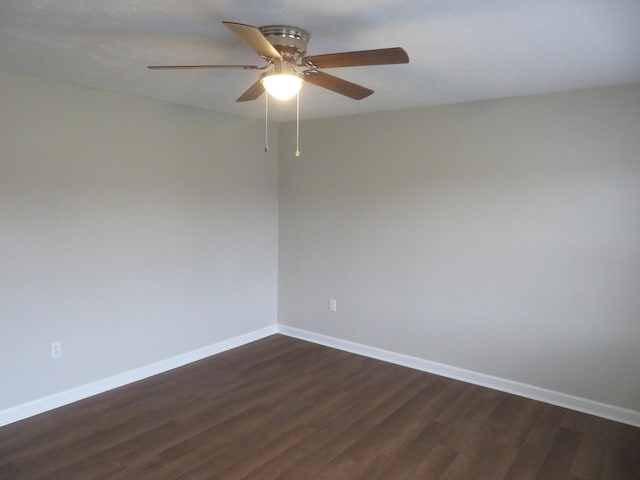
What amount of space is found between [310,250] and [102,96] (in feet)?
7.78

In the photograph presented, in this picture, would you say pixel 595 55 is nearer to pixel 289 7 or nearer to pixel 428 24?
pixel 428 24

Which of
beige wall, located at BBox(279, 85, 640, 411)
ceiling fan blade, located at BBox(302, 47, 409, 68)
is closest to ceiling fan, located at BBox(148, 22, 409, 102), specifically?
ceiling fan blade, located at BBox(302, 47, 409, 68)

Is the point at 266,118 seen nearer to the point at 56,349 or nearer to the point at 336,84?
the point at 336,84

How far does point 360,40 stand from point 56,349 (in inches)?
115

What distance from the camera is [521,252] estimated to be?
3494mm

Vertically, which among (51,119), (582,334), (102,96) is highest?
(102,96)

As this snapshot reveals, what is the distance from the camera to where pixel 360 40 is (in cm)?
227

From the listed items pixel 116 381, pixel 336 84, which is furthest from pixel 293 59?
pixel 116 381

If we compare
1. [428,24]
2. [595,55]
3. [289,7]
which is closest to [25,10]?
[289,7]

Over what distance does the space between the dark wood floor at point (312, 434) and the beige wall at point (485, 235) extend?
43 centimetres

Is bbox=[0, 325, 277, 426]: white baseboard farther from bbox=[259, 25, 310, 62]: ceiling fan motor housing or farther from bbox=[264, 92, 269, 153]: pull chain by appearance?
bbox=[259, 25, 310, 62]: ceiling fan motor housing

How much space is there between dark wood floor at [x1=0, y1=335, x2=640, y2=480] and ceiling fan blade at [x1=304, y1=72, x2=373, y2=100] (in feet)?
7.00

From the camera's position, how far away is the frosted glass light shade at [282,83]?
215 centimetres

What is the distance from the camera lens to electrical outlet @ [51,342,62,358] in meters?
3.21
